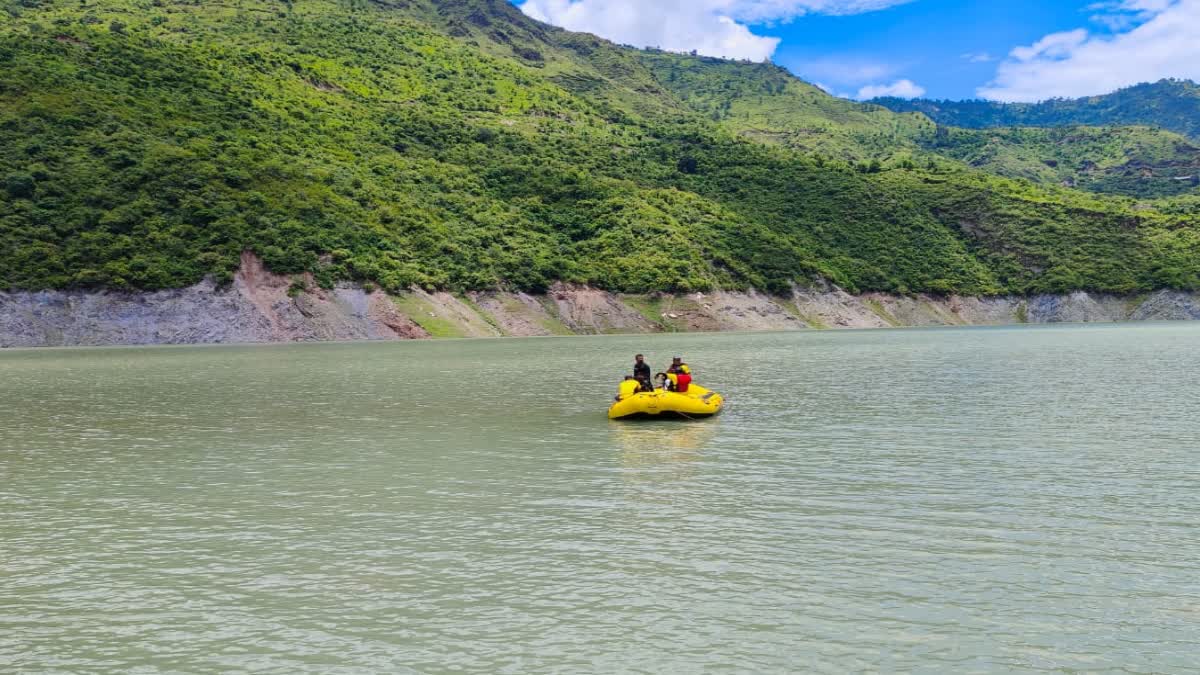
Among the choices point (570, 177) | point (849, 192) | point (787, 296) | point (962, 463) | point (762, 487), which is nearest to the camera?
point (762, 487)

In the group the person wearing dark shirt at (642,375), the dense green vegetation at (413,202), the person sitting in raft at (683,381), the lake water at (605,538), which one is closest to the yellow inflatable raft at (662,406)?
Result: the person sitting in raft at (683,381)

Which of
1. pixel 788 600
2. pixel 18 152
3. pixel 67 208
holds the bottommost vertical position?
pixel 788 600

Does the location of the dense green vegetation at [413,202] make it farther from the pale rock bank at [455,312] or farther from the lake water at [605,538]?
the lake water at [605,538]

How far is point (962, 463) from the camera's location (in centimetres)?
2300

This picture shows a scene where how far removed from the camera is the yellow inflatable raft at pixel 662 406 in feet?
107

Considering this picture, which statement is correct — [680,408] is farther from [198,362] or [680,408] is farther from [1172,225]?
[1172,225]

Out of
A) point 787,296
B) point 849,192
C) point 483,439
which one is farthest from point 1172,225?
point 483,439

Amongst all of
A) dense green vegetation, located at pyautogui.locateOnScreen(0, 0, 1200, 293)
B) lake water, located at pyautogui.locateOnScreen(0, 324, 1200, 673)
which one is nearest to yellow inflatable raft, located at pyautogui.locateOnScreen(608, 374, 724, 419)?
lake water, located at pyautogui.locateOnScreen(0, 324, 1200, 673)

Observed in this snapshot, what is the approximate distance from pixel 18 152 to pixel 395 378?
8156 cm

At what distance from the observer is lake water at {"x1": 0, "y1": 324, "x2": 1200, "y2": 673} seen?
37.2ft

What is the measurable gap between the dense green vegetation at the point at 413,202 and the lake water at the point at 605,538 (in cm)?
7382

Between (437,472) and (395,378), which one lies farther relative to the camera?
(395,378)

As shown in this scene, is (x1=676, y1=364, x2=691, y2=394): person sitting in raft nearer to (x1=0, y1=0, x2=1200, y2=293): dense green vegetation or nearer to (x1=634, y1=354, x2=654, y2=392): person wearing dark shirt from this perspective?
Answer: (x1=634, y1=354, x2=654, y2=392): person wearing dark shirt

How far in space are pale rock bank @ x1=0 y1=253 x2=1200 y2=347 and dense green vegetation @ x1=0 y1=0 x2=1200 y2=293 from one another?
2231 millimetres
